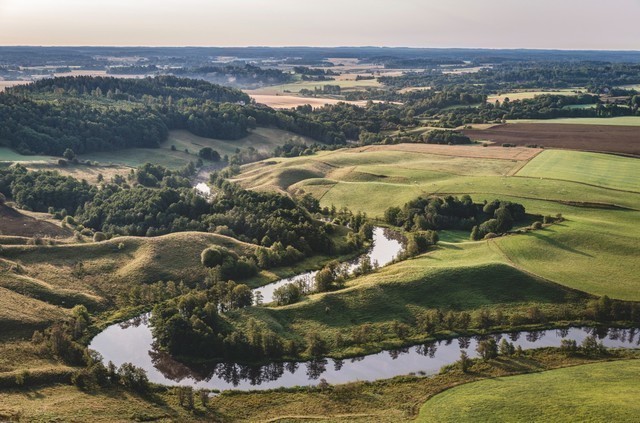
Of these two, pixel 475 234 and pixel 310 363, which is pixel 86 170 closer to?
pixel 475 234

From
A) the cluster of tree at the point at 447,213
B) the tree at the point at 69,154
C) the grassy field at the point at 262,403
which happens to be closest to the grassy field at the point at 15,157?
the tree at the point at 69,154

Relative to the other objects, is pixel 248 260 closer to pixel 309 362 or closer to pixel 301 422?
pixel 309 362

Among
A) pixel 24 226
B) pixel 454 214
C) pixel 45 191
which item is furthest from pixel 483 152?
pixel 24 226

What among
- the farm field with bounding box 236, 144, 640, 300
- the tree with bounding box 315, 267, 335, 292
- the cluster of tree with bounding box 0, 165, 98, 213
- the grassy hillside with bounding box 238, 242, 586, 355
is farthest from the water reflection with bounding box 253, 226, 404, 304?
the cluster of tree with bounding box 0, 165, 98, 213

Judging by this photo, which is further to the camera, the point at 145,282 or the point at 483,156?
the point at 483,156

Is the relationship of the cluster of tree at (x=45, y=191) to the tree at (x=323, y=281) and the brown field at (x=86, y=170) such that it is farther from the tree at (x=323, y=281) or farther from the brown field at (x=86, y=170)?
the tree at (x=323, y=281)

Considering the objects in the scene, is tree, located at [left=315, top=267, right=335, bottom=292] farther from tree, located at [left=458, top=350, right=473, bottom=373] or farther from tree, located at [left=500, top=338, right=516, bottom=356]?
tree, located at [left=500, top=338, right=516, bottom=356]

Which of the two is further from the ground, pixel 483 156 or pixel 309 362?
pixel 483 156

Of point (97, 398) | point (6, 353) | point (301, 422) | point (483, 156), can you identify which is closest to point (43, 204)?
point (6, 353)
